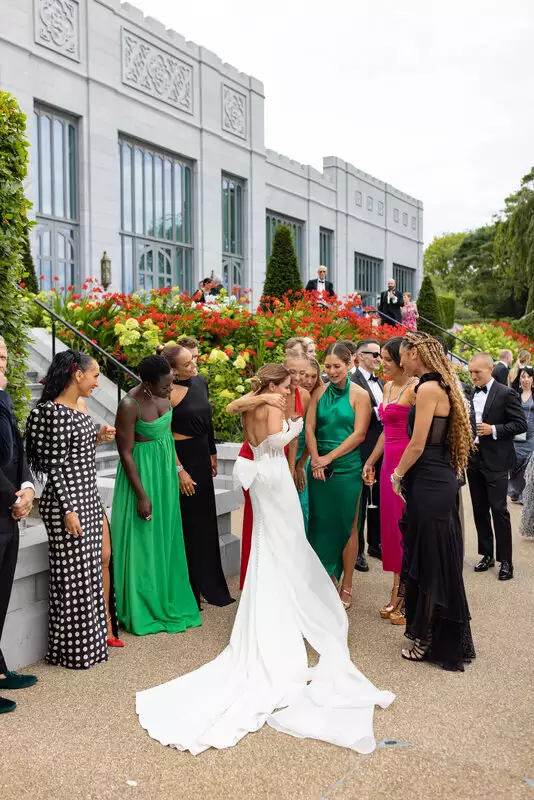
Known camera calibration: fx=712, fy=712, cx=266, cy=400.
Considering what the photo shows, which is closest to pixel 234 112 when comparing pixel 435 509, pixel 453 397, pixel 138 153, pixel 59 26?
pixel 138 153

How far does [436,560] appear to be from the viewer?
468 centimetres

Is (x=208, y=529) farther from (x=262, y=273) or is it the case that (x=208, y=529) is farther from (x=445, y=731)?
(x=262, y=273)

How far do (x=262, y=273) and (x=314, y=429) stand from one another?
19.6 meters

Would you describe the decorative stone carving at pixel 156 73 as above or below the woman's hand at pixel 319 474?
above

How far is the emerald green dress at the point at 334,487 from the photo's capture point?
227 inches

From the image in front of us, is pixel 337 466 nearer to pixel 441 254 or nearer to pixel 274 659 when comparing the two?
pixel 274 659

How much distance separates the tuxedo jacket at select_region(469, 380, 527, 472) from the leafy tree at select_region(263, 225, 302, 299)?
12.2 m

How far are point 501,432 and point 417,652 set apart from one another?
2.79m

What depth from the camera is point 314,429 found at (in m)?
5.88

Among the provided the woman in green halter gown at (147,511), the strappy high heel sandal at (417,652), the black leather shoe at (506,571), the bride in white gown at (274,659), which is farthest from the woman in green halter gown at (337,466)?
the black leather shoe at (506,571)

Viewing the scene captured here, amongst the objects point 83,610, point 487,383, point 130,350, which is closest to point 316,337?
point 130,350

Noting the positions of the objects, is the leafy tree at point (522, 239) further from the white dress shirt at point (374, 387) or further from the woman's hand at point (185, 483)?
the woman's hand at point (185, 483)

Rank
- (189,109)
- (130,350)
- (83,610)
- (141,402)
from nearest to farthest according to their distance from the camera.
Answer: (83,610)
(141,402)
(130,350)
(189,109)

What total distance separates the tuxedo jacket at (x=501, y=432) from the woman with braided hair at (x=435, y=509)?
7.14 ft
